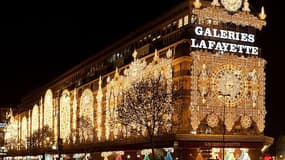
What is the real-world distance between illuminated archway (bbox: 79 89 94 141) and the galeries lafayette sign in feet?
138

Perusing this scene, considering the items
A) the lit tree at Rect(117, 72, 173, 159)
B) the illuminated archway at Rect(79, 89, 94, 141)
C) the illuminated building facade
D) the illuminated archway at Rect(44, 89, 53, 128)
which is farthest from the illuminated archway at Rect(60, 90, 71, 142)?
the lit tree at Rect(117, 72, 173, 159)

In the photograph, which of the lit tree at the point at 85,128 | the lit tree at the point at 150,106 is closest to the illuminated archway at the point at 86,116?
the lit tree at the point at 85,128

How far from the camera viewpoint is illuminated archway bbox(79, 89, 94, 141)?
122 m

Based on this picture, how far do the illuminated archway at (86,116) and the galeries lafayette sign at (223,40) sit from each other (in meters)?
42.0

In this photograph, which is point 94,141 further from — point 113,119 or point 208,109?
point 208,109

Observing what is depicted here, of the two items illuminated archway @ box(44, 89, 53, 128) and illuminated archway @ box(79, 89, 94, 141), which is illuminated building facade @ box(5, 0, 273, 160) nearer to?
illuminated archway @ box(79, 89, 94, 141)

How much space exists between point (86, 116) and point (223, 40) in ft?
152

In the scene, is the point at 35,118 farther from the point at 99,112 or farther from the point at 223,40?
the point at 223,40

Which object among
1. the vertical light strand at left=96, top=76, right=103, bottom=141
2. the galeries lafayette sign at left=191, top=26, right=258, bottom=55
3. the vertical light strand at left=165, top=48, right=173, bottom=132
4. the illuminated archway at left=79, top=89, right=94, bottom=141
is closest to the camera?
the vertical light strand at left=165, top=48, right=173, bottom=132

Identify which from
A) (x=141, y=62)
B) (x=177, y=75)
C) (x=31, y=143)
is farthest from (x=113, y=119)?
(x=31, y=143)

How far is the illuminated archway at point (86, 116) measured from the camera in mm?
122062

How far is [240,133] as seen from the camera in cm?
9031

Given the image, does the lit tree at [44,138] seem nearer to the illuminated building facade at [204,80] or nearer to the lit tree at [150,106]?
the illuminated building facade at [204,80]

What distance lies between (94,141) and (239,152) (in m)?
38.7
